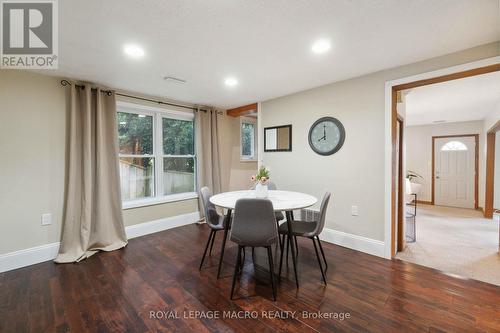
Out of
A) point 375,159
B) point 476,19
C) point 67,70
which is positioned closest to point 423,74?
point 476,19

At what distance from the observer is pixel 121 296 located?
2002 millimetres

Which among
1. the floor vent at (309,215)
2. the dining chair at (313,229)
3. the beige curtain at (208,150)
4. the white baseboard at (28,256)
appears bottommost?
the white baseboard at (28,256)

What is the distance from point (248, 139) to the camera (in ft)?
18.0

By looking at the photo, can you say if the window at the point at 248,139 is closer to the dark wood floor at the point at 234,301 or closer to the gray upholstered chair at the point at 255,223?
the dark wood floor at the point at 234,301

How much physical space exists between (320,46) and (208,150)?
282cm

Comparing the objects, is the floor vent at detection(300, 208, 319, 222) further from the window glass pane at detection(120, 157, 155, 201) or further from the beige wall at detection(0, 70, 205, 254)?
the beige wall at detection(0, 70, 205, 254)

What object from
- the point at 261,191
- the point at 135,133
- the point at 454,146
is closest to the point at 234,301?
the point at 261,191

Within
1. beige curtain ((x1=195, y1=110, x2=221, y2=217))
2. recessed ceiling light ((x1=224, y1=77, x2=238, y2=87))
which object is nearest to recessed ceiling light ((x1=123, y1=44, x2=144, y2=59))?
recessed ceiling light ((x1=224, y1=77, x2=238, y2=87))

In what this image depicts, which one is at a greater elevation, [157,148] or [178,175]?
[157,148]

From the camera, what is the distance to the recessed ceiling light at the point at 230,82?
9.77ft

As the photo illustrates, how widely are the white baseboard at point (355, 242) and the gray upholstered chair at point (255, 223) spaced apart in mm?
1593

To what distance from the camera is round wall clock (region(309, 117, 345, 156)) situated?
10.2ft

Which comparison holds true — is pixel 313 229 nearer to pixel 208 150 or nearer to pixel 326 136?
pixel 326 136

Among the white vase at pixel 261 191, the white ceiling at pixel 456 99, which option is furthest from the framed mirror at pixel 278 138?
the white ceiling at pixel 456 99
